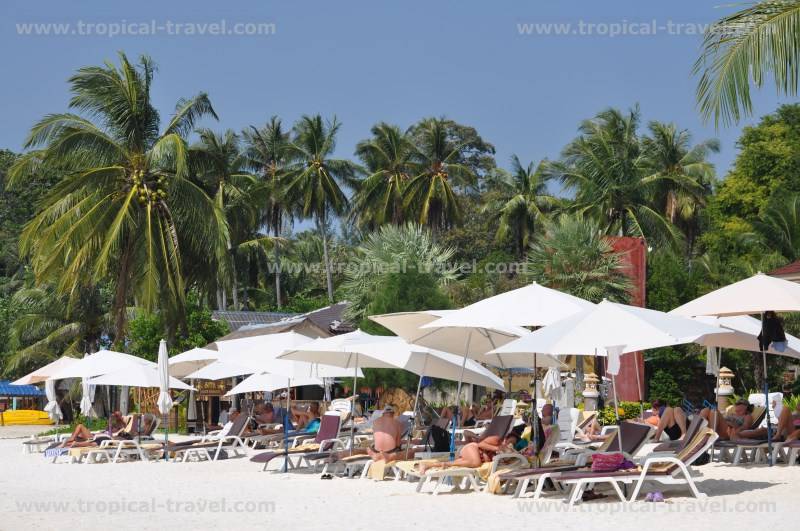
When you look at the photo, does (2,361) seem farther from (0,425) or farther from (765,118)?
(765,118)

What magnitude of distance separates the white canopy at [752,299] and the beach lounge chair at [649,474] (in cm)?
282

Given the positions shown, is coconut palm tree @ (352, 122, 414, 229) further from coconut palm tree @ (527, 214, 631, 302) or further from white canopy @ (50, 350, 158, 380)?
white canopy @ (50, 350, 158, 380)

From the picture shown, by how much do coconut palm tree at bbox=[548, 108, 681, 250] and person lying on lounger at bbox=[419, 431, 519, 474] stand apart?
32319 mm

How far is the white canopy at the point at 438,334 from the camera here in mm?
15031

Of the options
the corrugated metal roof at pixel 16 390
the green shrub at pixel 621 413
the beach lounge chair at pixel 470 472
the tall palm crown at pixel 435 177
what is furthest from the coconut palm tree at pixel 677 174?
the beach lounge chair at pixel 470 472

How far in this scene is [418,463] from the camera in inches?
500

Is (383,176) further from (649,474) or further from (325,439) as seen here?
(649,474)

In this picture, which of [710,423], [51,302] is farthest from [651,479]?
[51,302]

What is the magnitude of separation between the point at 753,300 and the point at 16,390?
43.9m

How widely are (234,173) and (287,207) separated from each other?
12.0 ft

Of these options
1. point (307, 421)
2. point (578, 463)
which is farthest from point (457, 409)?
point (307, 421)

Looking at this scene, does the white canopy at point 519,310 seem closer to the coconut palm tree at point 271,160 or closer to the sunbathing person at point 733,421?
the sunbathing person at point 733,421

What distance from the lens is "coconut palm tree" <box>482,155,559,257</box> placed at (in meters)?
56.5

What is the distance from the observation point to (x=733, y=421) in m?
15.5
